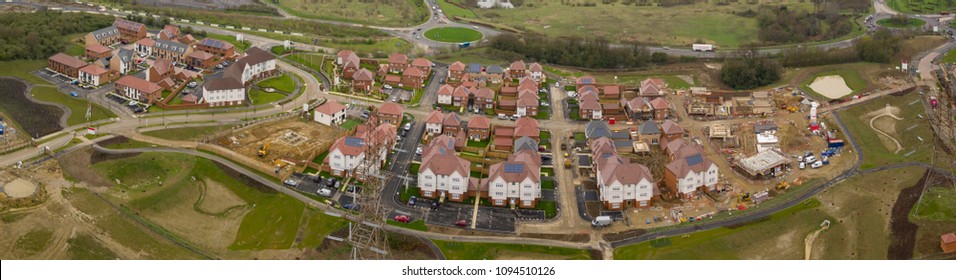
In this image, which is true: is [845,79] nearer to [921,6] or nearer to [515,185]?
[515,185]

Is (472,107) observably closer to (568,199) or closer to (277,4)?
(568,199)

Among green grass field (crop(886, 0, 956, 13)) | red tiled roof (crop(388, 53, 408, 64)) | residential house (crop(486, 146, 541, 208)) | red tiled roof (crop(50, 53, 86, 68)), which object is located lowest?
residential house (crop(486, 146, 541, 208))

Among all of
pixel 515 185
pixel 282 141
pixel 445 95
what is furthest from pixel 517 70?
pixel 515 185

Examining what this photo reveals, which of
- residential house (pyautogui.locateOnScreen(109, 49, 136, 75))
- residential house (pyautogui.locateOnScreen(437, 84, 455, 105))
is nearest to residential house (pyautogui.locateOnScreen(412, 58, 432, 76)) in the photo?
residential house (pyautogui.locateOnScreen(437, 84, 455, 105))

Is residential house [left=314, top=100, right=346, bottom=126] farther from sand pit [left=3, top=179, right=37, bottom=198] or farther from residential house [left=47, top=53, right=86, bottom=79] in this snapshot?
residential house [left=47, top=53, right=86, bottom=79]

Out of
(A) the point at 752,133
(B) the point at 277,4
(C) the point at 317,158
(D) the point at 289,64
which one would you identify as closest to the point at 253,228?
(C) the point at 317,158

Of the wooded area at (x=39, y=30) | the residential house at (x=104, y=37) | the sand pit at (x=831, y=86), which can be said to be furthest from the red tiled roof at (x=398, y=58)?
the sand pit at (x=831, y=86)
